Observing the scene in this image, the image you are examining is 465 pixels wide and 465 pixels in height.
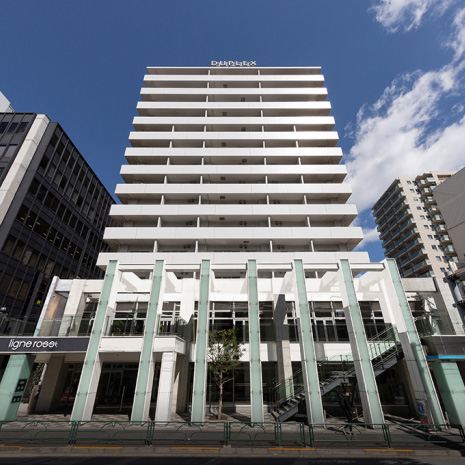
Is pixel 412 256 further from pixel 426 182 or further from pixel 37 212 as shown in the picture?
pixel 37 212

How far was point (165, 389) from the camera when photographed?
14844mm

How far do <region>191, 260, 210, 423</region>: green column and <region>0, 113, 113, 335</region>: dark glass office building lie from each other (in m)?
23.2

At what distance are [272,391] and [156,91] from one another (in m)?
44.1

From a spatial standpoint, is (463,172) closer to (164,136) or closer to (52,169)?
(164,136)

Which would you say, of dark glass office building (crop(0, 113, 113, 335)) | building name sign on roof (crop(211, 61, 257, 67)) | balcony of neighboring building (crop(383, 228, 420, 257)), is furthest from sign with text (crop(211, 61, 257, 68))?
balcony of neighboring building (crop(383, 228, 420, 257))

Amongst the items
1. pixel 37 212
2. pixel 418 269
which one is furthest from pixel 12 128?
pixel 418 269

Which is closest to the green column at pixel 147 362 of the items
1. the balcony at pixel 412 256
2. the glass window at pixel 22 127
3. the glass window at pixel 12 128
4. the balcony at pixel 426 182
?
the glass window at pixel 22 127

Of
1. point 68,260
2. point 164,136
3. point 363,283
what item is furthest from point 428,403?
point 68,260

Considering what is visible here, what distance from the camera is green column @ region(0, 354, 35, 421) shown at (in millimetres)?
15039

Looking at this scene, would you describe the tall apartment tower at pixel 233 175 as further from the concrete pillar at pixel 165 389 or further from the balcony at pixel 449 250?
the balcony at pixel 449 250

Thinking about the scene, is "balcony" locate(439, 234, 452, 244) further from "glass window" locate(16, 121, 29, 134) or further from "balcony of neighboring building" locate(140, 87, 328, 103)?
"glass window" locate(16, 121, 29, 134)

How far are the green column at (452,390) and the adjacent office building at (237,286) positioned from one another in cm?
10

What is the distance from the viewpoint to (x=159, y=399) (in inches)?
573

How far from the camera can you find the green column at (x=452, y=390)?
13984 mm
